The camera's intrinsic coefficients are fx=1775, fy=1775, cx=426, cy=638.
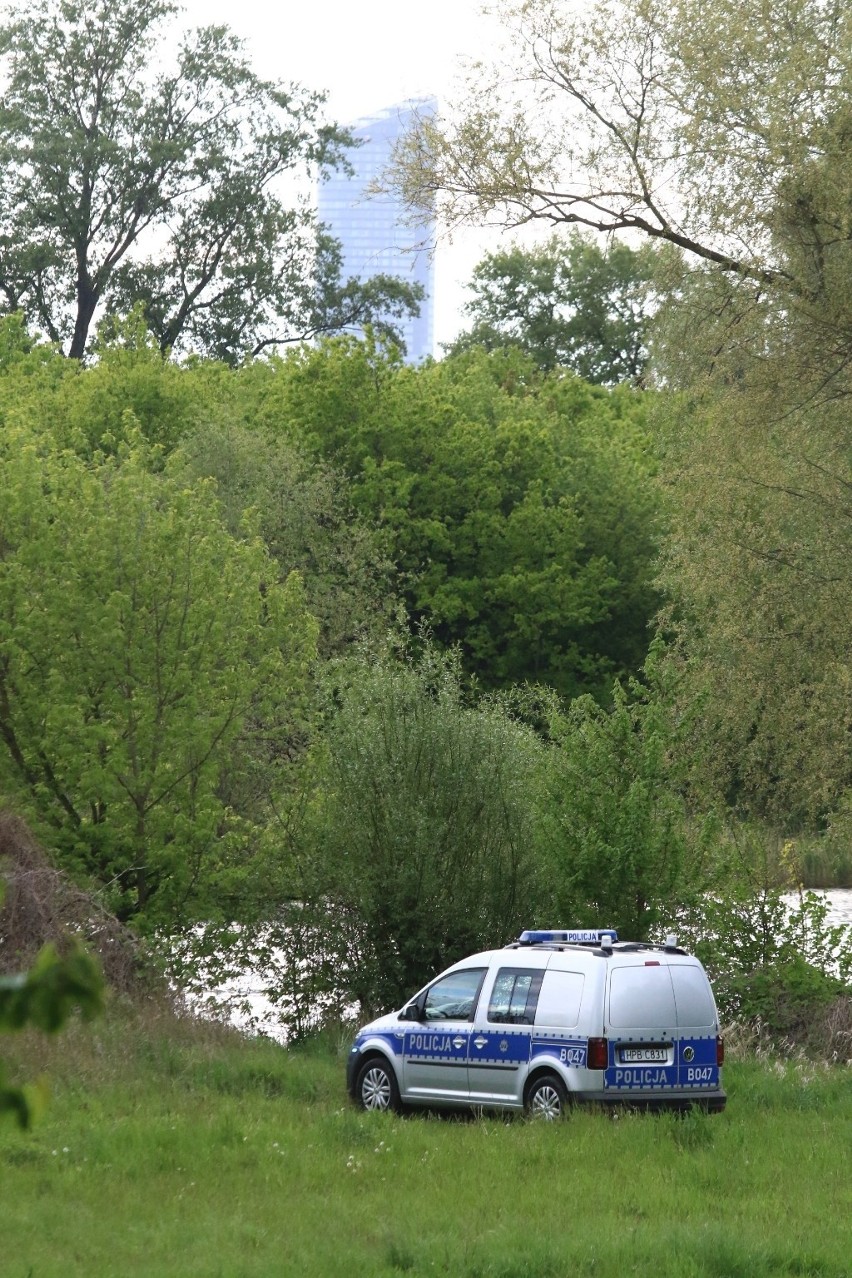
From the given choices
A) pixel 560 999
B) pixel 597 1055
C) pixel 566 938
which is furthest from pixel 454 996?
pixel 597 1055

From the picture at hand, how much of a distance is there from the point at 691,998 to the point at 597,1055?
997 mm

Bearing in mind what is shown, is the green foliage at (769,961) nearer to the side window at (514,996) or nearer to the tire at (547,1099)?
the side window at (514,996)

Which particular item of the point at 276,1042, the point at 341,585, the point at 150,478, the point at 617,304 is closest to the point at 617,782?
the point at 276,1042

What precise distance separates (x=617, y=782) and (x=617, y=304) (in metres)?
54.2

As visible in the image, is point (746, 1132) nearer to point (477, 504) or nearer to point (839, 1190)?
point (839, 1190)

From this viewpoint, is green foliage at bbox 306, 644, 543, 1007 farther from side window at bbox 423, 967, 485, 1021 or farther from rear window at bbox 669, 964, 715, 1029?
rear window at bbox 669, 964, 715, 1029

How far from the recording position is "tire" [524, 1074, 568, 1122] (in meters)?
14.9

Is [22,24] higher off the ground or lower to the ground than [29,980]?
higher

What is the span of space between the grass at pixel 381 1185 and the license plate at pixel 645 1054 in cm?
48

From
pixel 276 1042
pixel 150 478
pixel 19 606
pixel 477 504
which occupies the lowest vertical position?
pixel 276 1042

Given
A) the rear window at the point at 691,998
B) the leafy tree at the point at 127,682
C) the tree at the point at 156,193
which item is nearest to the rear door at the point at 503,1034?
the rear window at the point at 691,998

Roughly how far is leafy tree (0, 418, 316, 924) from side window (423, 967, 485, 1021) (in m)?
8.11

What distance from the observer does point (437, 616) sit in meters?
48.3

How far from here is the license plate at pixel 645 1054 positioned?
14.7 metres
